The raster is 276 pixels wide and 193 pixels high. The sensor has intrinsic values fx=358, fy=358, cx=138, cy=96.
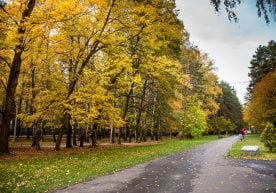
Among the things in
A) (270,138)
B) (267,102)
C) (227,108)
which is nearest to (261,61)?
(267,102)

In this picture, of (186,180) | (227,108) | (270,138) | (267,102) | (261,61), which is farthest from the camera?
(227,108)

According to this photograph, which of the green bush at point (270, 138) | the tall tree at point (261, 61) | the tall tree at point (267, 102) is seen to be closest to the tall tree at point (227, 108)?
the tall tree at point (261, 61)

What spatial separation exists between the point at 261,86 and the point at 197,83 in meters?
13.9

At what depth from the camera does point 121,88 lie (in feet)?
113

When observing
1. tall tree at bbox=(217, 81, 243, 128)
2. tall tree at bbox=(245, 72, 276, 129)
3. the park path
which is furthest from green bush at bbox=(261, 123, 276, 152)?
tall tree at bbox=(217, 81, 243, 128)

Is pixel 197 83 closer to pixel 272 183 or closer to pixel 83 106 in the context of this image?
pixel 83 106

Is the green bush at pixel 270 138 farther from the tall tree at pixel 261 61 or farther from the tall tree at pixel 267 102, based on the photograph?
the tall tree at pixel 261 61

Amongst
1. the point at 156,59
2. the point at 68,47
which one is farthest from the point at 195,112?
the point at 68,47

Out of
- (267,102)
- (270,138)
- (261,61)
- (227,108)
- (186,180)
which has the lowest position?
(186,180)

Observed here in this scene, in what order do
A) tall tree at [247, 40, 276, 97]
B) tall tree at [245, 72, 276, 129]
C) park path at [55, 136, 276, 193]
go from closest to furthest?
park path at [55, 136, 276, 193]
tall tree at [245, 72, 276, 129]
tall tree at [247, 40, 276, 97]

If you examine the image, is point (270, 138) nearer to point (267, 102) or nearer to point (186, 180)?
point (186, 180)

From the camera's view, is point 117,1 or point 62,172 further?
point 117,1

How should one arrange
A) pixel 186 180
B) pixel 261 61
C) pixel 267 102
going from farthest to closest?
pixel 261 61 < pixel 267 102 < pixel 186 180

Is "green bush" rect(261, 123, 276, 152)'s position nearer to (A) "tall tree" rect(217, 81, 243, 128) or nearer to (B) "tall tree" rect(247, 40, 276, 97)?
(B) "tall tree" rect(247, 40, 276, 97)
